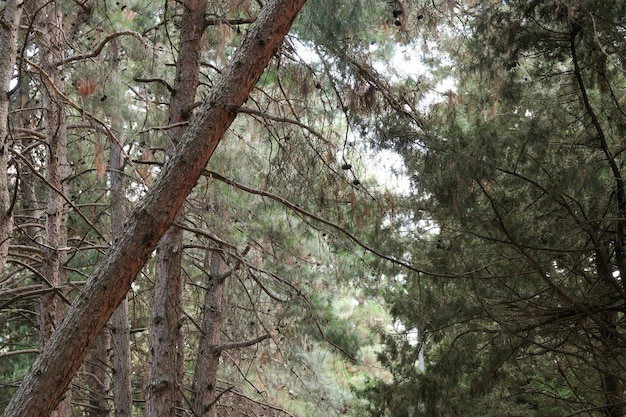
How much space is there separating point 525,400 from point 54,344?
580 cm

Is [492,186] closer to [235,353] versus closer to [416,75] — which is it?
[416,75]

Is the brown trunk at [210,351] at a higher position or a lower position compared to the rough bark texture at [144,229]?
higher

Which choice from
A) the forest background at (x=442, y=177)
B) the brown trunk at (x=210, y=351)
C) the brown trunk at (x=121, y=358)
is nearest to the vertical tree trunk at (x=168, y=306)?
the forest background at (x=442, y=177)

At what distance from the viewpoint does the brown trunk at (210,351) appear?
32.5ft

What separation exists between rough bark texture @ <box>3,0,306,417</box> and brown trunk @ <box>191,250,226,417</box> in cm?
569

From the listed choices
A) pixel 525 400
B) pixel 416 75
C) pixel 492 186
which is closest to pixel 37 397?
pixel 492 186

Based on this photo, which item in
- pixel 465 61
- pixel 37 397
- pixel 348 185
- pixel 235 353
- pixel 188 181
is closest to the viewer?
pixel 37 397

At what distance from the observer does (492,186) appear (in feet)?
21.5

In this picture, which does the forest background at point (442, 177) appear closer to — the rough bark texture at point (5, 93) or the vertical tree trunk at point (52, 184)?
the vertical tree trunk at point (52, 184)

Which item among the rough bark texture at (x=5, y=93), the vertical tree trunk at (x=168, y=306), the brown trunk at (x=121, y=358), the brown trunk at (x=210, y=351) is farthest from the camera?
the brown trunk at (x=210, y=351)

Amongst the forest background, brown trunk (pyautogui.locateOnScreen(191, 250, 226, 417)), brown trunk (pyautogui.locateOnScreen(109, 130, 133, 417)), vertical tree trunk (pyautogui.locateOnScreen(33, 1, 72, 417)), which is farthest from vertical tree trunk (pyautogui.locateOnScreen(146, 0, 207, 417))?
brown trunk (pyautogui.locateOnScreen(191, 250, 226, 417))

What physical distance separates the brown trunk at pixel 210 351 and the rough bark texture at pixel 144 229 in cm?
569

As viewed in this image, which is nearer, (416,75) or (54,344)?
(54,344)

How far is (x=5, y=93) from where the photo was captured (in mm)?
4160
